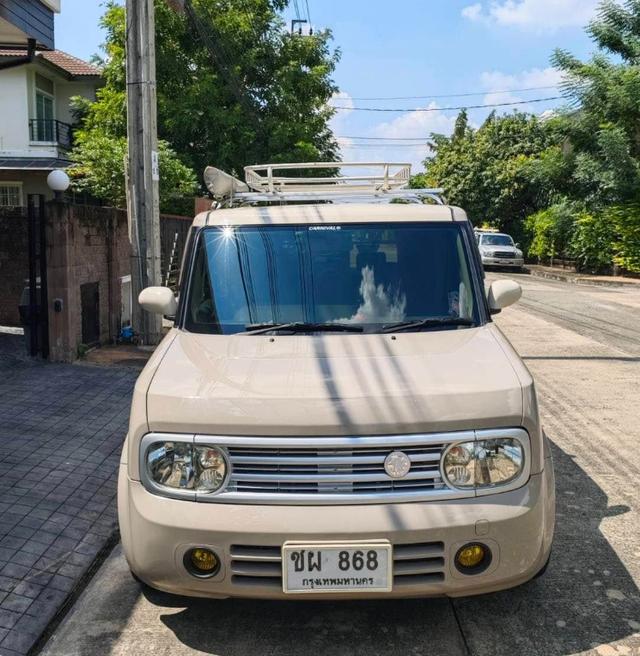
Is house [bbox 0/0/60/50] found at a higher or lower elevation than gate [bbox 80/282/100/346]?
higher

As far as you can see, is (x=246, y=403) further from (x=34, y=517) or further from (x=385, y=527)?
(x=34, y=517)

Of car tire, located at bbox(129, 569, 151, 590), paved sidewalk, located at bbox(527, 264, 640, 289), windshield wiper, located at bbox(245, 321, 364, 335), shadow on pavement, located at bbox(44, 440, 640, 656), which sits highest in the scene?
windshield wiper, located at bbox(245, 321, 364, 335)

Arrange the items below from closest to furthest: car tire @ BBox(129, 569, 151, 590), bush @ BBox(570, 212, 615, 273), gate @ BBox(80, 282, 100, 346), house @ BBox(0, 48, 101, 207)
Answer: car tire @ BBox(129, 569, 151, 590), gate @ BBox(80, 282, 100, 346), house @ BBox(0, 48, 101, 207), bush @ BBox(570, 212, 615, 273)

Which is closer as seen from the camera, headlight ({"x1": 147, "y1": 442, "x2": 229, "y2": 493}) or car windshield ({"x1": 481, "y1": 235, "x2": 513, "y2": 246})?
headlight ({"x1": 147, "y1": 442, "x2": 229, "y2": 493})

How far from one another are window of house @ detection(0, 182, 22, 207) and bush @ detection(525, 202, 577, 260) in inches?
815

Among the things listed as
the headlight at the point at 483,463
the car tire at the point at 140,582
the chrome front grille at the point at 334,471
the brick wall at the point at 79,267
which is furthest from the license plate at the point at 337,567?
the brick wall at the point at 79,267

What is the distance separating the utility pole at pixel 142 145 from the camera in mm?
9875

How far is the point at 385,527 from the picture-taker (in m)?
3.04

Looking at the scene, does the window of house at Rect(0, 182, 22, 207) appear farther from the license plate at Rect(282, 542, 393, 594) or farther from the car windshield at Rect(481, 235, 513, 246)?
the license plate at Rect(282, 542, 393, 594)

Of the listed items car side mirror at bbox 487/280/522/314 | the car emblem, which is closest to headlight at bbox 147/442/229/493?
the car emblem

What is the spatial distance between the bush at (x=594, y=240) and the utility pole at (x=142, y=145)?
2261 centimetres

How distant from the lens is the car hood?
312 cm

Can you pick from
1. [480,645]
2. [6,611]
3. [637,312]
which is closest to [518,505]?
[480,645]

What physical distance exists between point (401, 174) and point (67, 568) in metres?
4.12
